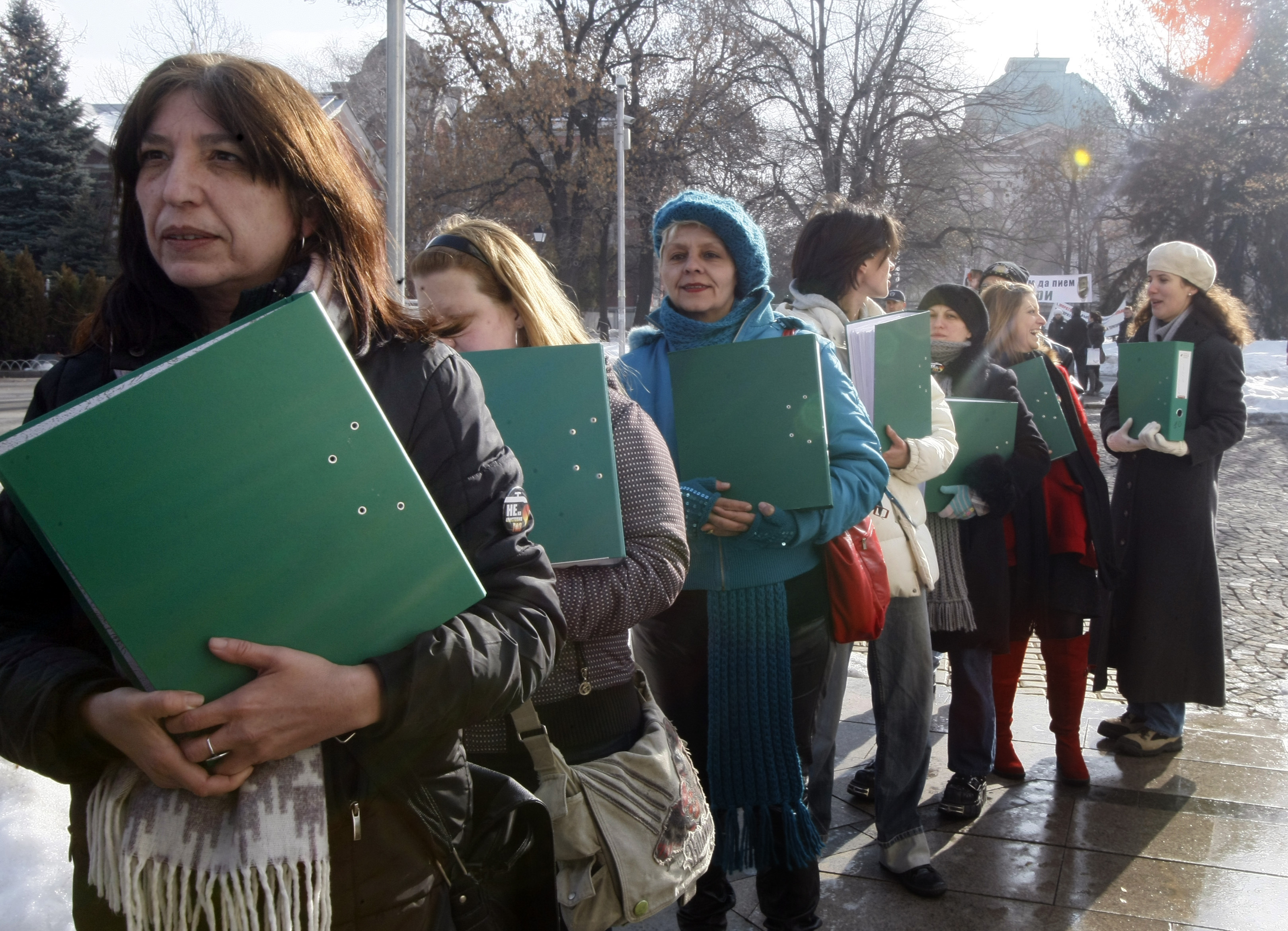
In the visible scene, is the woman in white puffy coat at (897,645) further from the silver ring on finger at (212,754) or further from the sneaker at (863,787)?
the silver ring on finger at (212,754)

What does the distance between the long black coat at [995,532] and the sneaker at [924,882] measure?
0.96 m

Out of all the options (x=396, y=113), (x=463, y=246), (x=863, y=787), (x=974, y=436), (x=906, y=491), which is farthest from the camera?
(x=396, y=113)

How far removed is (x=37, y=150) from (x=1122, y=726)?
39.1 meters

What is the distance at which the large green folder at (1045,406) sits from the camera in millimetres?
4285

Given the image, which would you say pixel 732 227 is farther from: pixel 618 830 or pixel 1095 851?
pixel 1095 851

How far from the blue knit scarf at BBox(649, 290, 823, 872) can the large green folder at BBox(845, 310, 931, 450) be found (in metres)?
0.91

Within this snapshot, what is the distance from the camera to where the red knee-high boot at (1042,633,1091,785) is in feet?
13.6

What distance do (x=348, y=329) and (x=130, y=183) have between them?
0.50m

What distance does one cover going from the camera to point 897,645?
3.44 metres

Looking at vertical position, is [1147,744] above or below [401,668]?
below

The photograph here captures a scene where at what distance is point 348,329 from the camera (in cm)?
141

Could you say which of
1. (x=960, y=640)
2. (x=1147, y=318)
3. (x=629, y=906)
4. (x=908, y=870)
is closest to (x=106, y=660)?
(x=629, y=906)

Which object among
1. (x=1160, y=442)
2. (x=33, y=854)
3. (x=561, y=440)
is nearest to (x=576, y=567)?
(x=561, y=440)

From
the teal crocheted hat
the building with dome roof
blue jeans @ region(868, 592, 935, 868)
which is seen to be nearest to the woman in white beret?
blue jeans @ region(868, 592, 935, 868)
